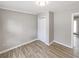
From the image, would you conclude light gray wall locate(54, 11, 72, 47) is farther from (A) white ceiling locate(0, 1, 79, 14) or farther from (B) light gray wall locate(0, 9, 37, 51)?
(B) light gray wall locate(0, 9, 37, 51)

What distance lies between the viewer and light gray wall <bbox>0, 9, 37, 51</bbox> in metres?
3.32

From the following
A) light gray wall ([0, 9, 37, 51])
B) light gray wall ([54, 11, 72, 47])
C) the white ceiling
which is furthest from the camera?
light gray wall ([54, 11, 72, 47])

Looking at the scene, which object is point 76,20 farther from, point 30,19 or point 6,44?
point 6,44

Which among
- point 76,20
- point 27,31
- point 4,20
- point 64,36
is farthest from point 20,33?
point 76,20

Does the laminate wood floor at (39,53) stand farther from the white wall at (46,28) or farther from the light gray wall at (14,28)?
the white wall at (46,28)

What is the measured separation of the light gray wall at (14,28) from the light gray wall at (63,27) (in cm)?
188

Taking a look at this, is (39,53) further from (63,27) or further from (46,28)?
(63,27)

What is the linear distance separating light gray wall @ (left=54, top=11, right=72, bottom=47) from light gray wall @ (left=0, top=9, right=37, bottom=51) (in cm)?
188

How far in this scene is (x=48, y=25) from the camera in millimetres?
4355

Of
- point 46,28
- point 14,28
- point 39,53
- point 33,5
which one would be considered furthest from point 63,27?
point 14,28

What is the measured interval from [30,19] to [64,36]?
2.72m

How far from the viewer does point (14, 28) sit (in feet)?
12.6

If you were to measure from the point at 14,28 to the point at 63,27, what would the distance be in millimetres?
3052

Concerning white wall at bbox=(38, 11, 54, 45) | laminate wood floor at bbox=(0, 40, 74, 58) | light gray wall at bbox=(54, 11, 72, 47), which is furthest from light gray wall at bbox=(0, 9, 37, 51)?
light gray wall at bbox=(54, 11, 72, 47)
